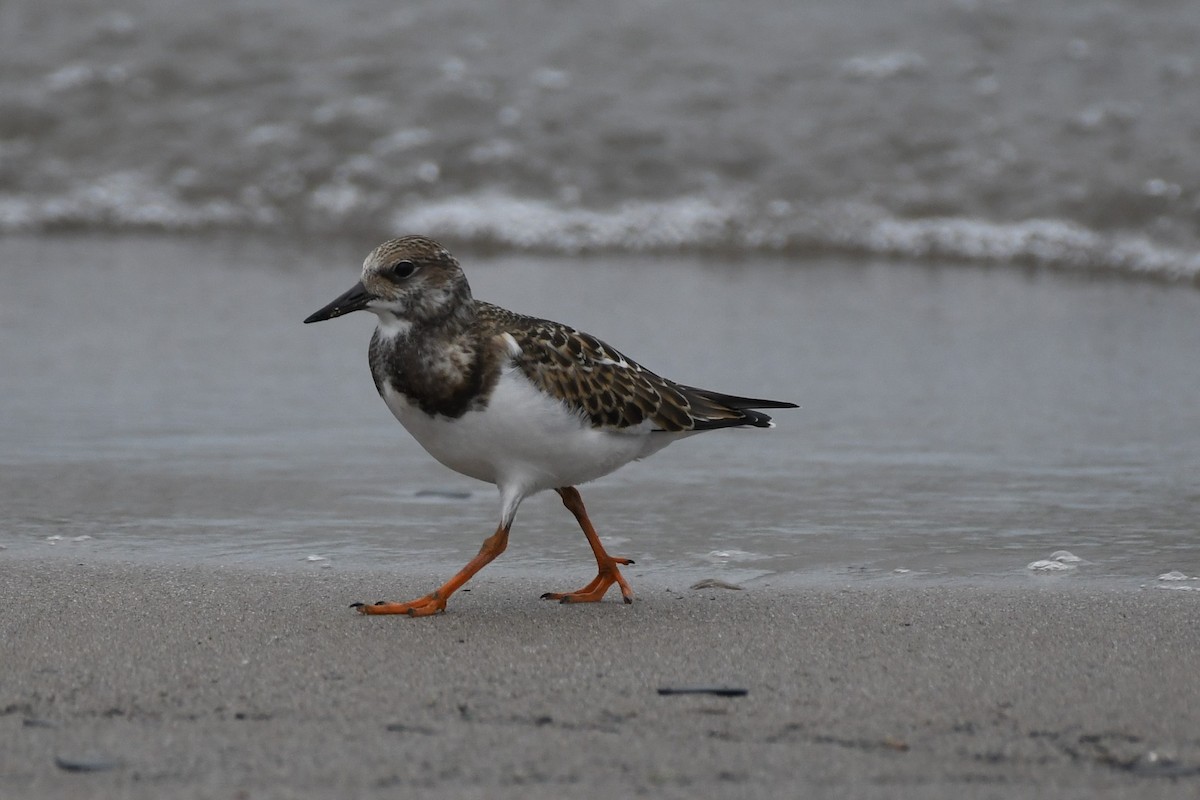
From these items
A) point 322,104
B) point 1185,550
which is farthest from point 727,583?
point 322,104

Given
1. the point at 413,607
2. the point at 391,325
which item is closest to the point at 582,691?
the point at 413,607

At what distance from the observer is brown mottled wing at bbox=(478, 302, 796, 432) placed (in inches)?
158

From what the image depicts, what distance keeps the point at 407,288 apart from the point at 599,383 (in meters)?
0.57

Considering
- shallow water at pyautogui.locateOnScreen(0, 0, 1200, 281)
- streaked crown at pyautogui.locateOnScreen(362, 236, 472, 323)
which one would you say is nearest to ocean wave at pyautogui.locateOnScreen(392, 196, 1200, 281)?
shallow water at pyautogui.locateOnScreen(0, 0, 1200, 281)

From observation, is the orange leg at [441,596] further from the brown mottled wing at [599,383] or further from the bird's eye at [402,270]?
the bird's eye at [402,270]

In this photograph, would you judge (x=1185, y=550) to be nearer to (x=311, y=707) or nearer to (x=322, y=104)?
(x=311, y=707)

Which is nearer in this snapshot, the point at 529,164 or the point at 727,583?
the point at 727,583

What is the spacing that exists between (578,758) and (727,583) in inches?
60.5

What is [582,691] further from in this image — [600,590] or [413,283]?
[413,283]

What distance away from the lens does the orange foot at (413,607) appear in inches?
152

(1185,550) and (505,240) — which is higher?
(505,240)

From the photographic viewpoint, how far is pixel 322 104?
11.0 m

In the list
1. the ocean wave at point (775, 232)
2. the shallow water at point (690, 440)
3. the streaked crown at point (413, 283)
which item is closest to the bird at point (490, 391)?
the streaked crown at point (413, 283)

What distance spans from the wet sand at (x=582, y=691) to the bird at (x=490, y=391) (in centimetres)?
32
